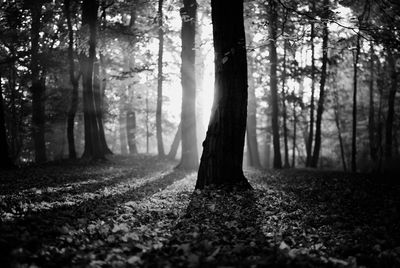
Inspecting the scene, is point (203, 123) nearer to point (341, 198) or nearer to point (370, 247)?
point (341, 198)

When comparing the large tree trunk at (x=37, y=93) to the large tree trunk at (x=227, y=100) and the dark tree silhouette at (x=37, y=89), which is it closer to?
the dark tree silhouette at (x=37, y=89)

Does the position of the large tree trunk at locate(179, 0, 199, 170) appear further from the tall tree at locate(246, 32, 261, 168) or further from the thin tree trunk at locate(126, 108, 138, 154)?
the thin tree trunk at locate(126, 108, 138, 154)

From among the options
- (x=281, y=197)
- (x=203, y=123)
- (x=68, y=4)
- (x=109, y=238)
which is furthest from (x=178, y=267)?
(x=203, y=123)

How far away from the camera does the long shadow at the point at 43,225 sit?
11.3 feet

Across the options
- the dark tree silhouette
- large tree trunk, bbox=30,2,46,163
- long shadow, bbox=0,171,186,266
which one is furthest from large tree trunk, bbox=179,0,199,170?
large tree trunk, bbox=30,2,46,163

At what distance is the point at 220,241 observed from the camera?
4.61 m

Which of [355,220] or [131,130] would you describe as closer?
[355,220]

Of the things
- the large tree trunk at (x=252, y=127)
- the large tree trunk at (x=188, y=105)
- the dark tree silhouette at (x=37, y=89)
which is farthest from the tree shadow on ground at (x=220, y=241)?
the large tree trunk at (x=252, y=127)

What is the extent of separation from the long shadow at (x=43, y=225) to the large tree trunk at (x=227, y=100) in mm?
2390

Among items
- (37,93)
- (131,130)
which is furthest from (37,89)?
(131,130)

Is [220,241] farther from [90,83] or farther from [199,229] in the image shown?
[90,83]

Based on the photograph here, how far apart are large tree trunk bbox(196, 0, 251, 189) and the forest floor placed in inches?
28.9

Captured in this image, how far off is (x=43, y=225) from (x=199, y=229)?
2.12 meters

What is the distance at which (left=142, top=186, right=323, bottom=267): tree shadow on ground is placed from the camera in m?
3.63
